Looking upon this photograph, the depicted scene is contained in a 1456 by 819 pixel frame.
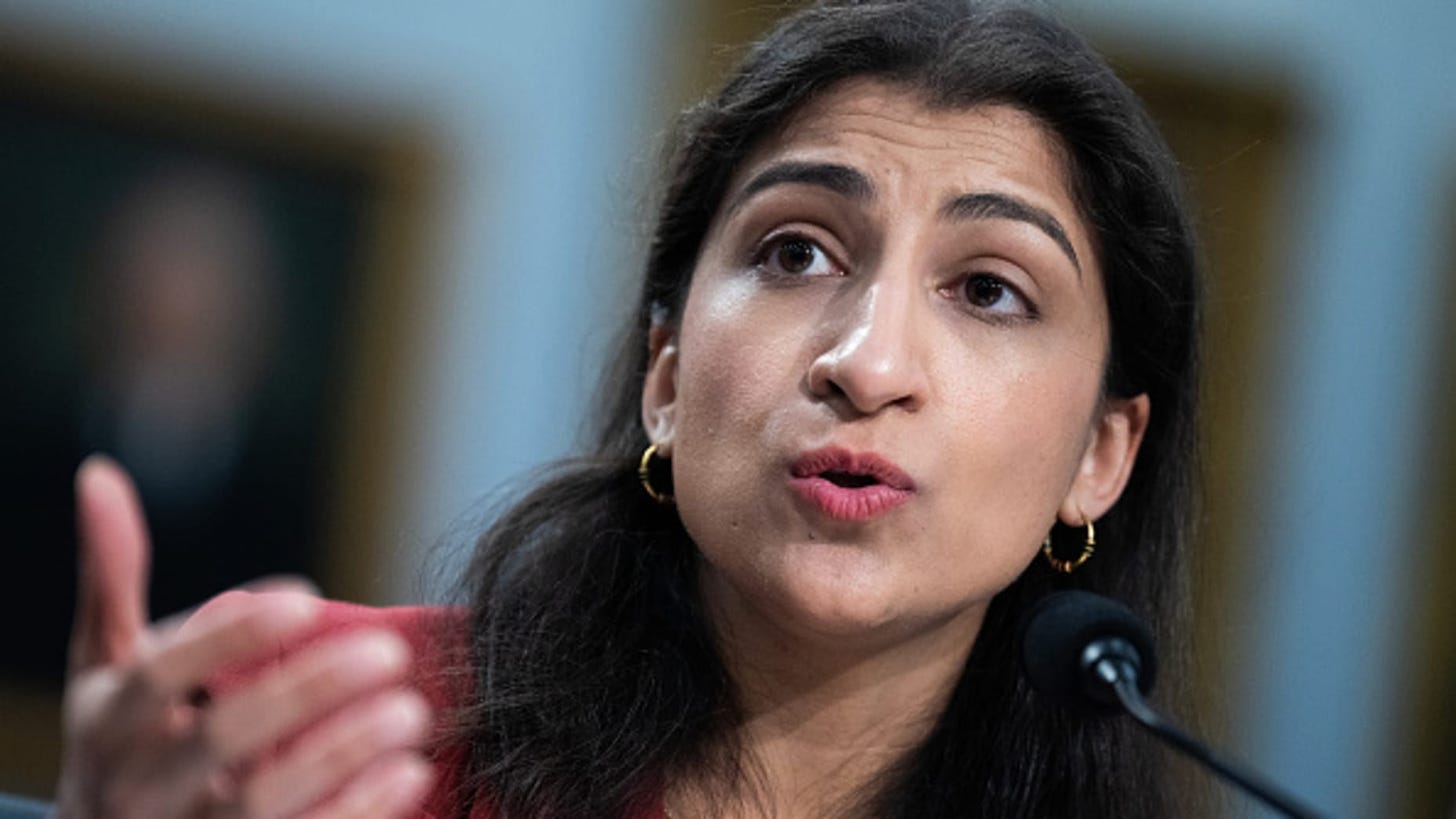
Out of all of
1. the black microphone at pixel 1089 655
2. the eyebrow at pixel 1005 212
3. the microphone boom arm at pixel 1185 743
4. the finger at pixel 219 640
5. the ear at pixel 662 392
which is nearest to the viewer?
the finger at pixel 219 640

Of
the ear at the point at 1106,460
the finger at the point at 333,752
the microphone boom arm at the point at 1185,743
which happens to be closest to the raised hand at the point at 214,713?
the finger at the point at 333,752

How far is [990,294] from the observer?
1.60m

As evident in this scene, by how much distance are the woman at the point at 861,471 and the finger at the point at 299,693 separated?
16.4 inches

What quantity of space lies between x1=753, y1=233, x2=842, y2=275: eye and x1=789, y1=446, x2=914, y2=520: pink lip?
0.64 feet

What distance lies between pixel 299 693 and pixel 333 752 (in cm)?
4

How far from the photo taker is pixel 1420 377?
4086 mm

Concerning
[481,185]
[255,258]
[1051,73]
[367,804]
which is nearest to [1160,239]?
[1051,73]

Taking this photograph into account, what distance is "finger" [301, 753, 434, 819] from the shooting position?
999 mm

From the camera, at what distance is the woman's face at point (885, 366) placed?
1.48m

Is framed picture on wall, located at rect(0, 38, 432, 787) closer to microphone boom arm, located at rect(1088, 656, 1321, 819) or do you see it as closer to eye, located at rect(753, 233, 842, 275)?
eye, located at rect(753, 233, 842, 275)

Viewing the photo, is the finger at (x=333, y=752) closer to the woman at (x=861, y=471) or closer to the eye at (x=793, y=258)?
the woman at (x=861, y=471)

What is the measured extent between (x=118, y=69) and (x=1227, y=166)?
7.76 ft

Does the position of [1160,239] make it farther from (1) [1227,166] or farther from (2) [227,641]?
(1) [1227,166]

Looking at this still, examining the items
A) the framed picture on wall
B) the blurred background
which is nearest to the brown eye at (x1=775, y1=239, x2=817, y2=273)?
the blurred background
